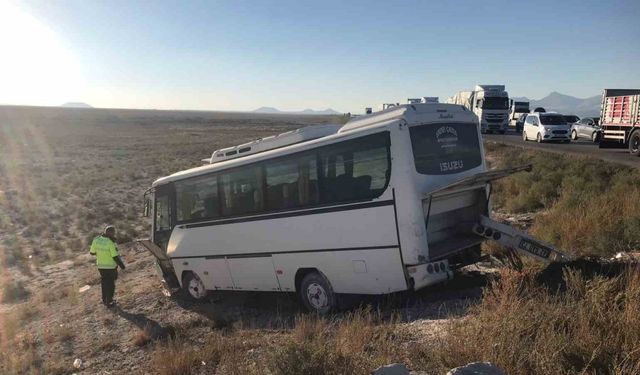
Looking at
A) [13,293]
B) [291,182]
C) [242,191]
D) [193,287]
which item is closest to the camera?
[291,182]

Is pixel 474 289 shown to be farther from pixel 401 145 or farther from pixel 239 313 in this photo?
pixel 239 313

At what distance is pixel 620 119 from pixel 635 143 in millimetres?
1478

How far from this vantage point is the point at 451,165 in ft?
27.2

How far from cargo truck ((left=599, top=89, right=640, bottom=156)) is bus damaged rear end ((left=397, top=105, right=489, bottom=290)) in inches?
648

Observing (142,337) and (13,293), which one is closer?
(142,337)

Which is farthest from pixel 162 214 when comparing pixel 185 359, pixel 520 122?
pixel 520 122

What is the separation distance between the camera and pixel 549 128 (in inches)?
1297

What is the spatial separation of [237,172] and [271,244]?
5.14ft

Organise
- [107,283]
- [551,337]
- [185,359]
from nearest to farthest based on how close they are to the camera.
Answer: [551,337]
[185,359]
[107,283]

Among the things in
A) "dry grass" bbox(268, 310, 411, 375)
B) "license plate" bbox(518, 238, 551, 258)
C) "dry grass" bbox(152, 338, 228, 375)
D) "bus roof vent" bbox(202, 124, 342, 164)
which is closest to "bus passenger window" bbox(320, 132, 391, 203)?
"bus roof vent" bbox(202, 124, 342, 164)

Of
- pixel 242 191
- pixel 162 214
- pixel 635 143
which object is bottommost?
pixel 162 214

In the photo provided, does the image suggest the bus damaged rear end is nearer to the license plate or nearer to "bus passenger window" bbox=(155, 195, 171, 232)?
the license plate

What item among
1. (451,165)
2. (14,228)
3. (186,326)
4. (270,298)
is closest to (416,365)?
(451,165)

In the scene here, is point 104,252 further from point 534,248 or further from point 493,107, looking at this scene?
point 493,107
